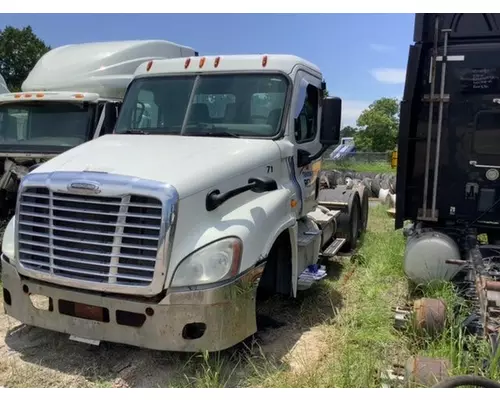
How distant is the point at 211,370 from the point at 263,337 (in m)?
0.86

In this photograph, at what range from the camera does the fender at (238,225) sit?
3.40 meters

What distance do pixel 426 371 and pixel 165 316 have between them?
1729 millimetres

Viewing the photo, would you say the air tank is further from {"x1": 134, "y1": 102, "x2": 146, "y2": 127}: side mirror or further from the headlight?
{"x1": 134, "y1": 102, "x2": 146, "y2": 127}: side mirror

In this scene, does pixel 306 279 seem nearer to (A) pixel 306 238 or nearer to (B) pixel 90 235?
(A) pixel 306 238

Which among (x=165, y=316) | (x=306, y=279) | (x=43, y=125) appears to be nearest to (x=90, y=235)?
(x=165, y=316)

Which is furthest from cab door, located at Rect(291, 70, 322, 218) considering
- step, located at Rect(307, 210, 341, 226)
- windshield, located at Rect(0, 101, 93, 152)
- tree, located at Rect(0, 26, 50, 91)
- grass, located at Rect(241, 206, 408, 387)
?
tree, located at Rect(0, 26, 50, 91)

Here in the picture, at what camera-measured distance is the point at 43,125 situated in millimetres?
6793

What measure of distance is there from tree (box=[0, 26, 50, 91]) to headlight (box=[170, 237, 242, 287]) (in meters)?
42.8

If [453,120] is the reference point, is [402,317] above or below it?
below

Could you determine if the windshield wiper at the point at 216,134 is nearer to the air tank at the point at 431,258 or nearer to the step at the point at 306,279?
the step at the point at 306,279

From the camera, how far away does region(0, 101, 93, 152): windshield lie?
6660mm

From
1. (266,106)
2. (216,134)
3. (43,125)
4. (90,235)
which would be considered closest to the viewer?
(90,235)

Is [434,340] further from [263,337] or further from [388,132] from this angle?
[388,132]

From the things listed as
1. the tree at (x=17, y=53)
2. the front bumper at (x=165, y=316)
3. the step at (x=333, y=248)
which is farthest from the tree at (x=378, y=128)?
the front bumper at (x=165, y=316)
